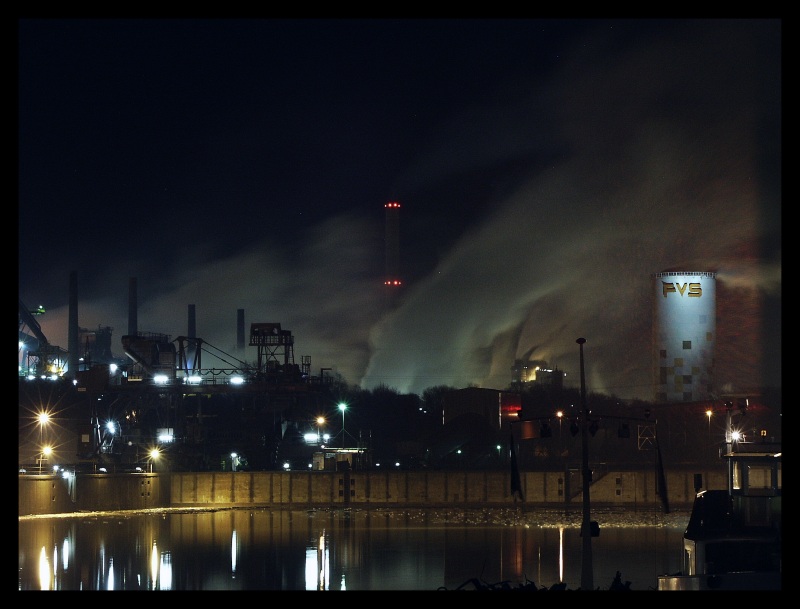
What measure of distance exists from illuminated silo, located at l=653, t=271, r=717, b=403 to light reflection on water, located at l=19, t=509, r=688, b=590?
749 inches

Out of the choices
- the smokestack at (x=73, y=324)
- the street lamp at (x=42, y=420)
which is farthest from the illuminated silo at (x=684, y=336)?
the smokestack at (x=73, y=324)

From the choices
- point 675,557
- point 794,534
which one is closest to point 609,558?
point 675,557

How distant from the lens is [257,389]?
95.9m

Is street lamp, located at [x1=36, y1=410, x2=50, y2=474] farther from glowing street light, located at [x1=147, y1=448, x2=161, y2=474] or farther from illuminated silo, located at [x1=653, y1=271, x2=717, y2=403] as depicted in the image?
illuminated silo, located at [x1=653, y1=271, x2=717, y2=403]

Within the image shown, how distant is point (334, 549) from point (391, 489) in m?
22.2

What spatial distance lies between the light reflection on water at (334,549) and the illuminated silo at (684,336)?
1901cm

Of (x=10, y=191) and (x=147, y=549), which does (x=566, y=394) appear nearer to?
(x=147, y=549)

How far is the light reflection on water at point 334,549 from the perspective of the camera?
55406mm

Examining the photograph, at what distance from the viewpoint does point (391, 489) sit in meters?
89.4

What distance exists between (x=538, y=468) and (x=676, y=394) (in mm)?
17975

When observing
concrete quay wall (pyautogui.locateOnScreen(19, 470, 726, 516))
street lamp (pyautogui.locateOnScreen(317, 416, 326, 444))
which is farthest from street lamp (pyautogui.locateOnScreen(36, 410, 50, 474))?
street lamp (pyautogui.locateOnScreen(317, 416, 326, 444))

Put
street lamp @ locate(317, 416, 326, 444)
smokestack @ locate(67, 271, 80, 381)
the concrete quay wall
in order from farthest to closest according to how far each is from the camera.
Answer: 1. smokestack @ locate(67, 271, 80, 381)
2. street lamp @ locate(317, 416, 326, 444)
3. the concrete quay wall

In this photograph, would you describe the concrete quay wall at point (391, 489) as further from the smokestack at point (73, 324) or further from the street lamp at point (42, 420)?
the smokestack at point (73, 324)

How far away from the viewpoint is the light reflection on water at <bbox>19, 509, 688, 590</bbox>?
2181 inches
